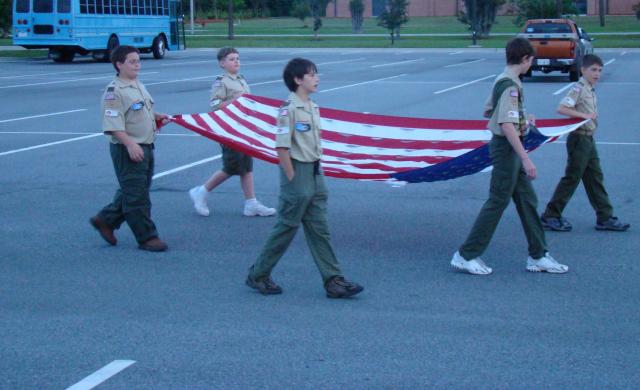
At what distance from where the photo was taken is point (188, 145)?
48.2ft

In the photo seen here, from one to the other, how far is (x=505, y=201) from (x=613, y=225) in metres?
2.05

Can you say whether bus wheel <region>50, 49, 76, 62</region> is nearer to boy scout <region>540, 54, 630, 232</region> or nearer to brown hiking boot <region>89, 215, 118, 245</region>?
brown hiking boot <region>89, 215, 118, 245</region>

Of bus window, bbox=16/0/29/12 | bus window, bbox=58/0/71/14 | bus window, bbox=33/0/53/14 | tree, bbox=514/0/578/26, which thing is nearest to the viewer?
bus window, bbox=58/0/71/14

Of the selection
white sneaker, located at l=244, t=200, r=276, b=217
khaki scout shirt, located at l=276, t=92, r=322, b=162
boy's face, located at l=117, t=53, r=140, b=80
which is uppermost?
boy's face, located at l=117, t=53, r=140, b=80

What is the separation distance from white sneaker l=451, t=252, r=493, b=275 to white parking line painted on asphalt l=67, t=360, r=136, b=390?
9.37ft

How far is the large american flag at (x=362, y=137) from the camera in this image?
8.74 metres

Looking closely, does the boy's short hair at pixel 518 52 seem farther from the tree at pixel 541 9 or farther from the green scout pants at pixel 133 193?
the tree at pixel 541 9

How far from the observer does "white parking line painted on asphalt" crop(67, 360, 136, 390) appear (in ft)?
16.5

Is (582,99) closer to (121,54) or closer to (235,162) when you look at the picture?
(235,162)

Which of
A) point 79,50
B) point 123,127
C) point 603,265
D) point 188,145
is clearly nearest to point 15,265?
point 123,127

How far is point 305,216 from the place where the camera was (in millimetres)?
6543

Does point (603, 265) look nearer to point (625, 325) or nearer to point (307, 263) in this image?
point (625, 325)

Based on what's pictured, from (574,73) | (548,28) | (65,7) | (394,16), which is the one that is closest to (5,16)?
(65,7)

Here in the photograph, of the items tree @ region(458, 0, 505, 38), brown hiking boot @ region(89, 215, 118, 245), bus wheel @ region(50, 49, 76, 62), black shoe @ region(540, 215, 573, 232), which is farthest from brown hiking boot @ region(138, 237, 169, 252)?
tree @ region(458, 0, 505, 38)
